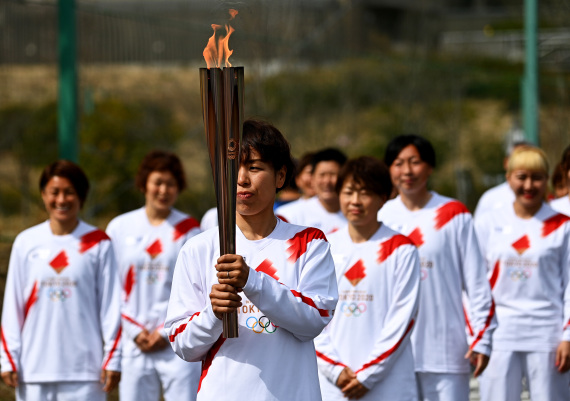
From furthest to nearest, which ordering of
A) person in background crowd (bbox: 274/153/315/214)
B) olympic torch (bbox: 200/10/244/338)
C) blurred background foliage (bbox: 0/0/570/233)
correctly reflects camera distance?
blurred background foliage (bbox: 0/0/570/233)
person in background crowd (bbox: 274/153/315/214)
olympic torch (bbox: 200/10/244/338)

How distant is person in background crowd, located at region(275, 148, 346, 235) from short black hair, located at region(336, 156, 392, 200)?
1.75 m

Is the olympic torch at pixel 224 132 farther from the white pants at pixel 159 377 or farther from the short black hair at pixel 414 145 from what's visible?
the white pants at pixel 159 377

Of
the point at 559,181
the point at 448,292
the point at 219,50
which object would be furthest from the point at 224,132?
the point at 559,181

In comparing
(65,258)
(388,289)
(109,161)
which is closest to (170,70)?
(109,161)

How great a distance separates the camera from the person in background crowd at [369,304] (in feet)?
15.3

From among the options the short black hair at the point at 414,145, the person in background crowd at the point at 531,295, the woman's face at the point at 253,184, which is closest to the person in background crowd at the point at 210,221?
the short black hair at the point at 414,145

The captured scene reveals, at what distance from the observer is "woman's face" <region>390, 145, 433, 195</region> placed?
555cm

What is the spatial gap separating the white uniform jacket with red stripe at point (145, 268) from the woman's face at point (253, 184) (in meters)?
2.70

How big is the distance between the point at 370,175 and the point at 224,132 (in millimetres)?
1961

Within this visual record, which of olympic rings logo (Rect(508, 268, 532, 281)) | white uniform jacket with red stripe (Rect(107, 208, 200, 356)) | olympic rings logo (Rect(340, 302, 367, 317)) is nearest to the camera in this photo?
olympic rings logo (Rect(340, 302, 367, 317))

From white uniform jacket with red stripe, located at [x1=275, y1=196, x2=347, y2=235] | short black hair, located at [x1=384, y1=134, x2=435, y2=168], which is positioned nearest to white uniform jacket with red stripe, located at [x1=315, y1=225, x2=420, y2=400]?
short black hair, located at [x1=384, y1=134, x2=435, y2=168]

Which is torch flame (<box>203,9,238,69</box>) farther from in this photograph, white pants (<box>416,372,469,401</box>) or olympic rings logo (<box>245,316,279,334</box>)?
white pants (<box>416,372,469,401</box>)

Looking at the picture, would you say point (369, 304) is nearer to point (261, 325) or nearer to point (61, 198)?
point (261, 325)

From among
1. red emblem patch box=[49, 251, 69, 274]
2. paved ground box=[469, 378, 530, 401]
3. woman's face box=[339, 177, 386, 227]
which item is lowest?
paved ground box=[469, 378, 530, 401]
